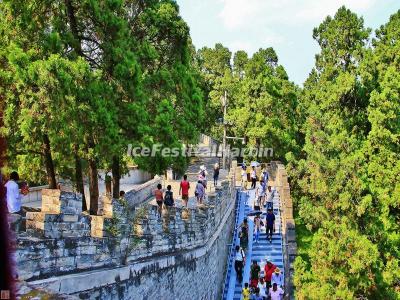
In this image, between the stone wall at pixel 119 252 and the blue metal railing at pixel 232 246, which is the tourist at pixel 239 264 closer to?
the blue metal railing at pixel 232 246

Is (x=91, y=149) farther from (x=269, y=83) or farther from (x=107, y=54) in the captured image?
(x=269, y=83)

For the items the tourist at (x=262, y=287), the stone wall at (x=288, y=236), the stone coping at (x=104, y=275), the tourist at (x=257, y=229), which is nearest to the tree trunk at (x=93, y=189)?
the stone coping at (x=104, y=275)

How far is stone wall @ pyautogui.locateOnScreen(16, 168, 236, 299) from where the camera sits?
24.3 feet

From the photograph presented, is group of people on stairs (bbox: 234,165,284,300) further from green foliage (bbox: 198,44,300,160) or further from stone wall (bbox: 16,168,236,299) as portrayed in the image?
green foliage (bbox: 198,44,300,160)

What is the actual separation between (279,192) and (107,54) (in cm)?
1357

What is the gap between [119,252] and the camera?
31.4ft

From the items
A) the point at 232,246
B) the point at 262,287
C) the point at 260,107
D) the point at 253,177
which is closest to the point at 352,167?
the point at 253,177

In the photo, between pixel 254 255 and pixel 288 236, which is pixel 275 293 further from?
pixel 288 236

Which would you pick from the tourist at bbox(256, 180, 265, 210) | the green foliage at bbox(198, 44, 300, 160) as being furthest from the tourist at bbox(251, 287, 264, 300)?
the green foliage at bbox(198, 44, 300, 160)

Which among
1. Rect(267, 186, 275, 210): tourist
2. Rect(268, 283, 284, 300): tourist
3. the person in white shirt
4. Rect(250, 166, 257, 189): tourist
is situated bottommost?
Rect(268, 283, 284, 300): tourist

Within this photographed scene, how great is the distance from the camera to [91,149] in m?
15.0

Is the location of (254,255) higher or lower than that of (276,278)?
higher

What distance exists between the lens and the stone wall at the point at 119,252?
741 centimetres

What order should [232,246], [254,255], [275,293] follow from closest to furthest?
1. [275,293]
2. [254,255]
3. [232,246]
